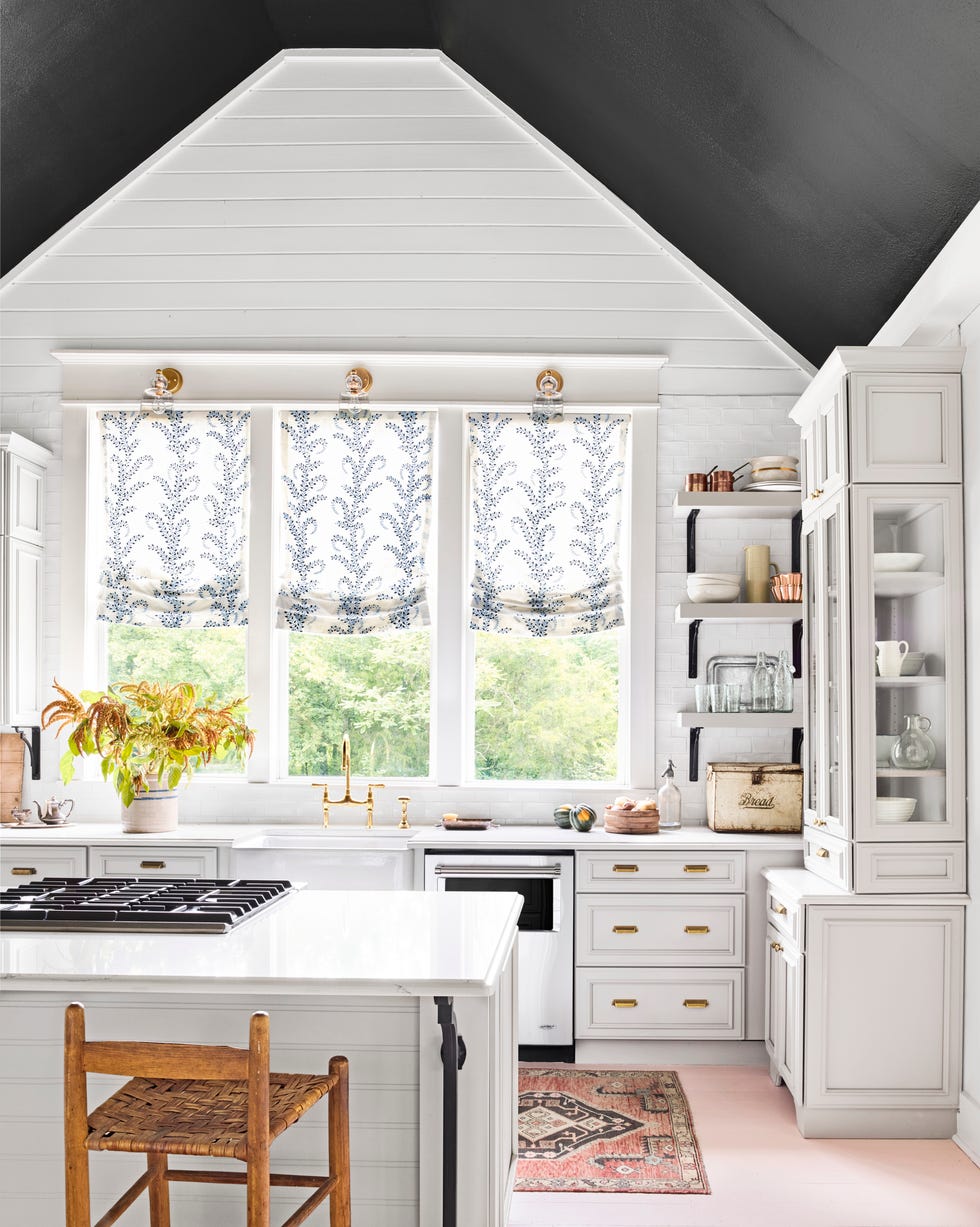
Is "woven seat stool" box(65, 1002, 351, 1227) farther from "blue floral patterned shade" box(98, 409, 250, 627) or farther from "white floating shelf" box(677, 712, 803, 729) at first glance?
"blue floral patterned shade" box(98, 409, 250, 627)

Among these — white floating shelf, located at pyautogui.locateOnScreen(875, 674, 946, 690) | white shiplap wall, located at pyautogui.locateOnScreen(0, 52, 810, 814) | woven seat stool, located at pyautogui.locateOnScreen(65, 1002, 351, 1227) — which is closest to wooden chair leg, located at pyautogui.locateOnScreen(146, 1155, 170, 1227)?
woven seat stool, located at pyautogui.locateOnScreen(65, 1002, 351, 1227)

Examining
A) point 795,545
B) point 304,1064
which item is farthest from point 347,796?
point 304,1064

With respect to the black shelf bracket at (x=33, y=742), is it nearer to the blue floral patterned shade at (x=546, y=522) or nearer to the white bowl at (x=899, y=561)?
the blue floral patterned shade at (x=546, y=522)

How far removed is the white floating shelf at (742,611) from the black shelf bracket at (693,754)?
21.6 inches

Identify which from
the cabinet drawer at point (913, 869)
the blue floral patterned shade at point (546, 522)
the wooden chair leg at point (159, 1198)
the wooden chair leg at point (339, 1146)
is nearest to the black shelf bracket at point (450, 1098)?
the wooden chair leg at point (339, 1146)

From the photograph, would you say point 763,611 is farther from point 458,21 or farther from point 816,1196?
point 458,21

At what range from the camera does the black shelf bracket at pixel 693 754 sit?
5316mm

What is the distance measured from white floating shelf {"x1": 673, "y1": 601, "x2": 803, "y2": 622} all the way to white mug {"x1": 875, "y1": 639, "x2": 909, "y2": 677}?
3.37ft

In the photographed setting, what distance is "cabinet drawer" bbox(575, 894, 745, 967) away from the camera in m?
4.70

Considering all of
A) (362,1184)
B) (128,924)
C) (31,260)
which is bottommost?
(362,1184)

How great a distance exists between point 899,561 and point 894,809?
839 mm

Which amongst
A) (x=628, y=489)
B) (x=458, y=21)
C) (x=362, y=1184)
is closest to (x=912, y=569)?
(x=628, y=489)

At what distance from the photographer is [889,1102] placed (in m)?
3.88

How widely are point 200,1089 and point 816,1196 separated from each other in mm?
2035
